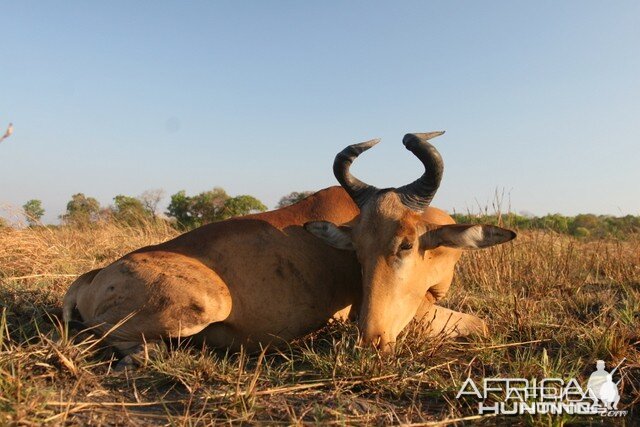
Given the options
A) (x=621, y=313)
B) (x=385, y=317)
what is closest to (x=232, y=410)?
(x=385, y=317)

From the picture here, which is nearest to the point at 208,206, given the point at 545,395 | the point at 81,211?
the point at 81,211

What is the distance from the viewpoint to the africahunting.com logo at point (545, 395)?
10.2 ft

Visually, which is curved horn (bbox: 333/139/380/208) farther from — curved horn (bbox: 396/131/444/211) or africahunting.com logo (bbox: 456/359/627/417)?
africahunting.com logo (bbox: 456/359/627/417)

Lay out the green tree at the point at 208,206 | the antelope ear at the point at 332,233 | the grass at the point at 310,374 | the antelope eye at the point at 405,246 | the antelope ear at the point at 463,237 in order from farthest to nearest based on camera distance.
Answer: the green tree at the point at 208,206 < the antelope ear at the point at 332,233 < the antelope ear at the point at 463,237 < the antelope eye at the point at 405,246 < the grass at the point at 310,374

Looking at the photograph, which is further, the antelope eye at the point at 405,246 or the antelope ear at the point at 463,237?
the antelope ear at the point at 463,237

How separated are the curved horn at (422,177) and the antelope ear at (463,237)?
1.35 ft

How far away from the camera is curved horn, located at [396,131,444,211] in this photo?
4828mm

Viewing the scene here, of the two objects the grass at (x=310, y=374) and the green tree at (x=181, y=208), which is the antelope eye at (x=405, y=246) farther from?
the green tree at (x=181, y=208)

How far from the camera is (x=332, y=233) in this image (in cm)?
506

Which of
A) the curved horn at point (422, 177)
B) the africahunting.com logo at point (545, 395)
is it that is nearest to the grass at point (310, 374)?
the africahunting.com logo at point (545, 395)

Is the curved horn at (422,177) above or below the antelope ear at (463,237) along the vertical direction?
above

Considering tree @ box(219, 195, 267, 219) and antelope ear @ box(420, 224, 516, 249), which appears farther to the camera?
tree @ box(219, 195, 267, 219)

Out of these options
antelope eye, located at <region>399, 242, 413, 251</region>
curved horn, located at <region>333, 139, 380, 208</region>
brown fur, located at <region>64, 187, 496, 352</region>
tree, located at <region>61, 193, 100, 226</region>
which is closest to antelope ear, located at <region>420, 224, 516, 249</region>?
brown fur, located at <region>64, 187, 496, 352</region>

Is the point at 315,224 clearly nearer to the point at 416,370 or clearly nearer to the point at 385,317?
the point at 385,317
